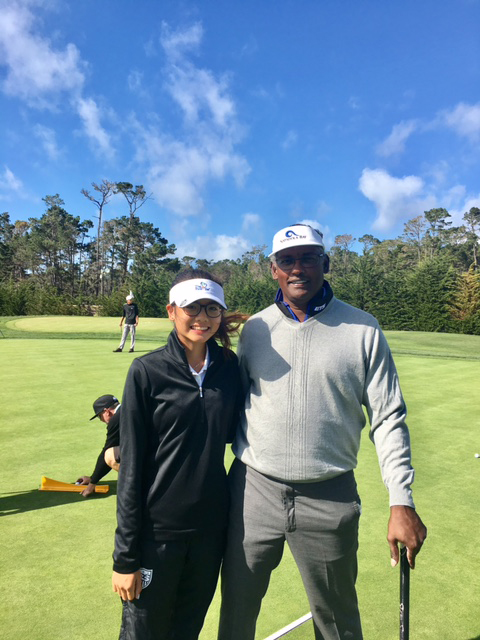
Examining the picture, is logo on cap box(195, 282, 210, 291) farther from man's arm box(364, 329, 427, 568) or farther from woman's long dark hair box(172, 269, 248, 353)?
man's arm box(364, 329, 427, 568)

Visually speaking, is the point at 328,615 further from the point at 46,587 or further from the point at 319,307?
the point at 46,587

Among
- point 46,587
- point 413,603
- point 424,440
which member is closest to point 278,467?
point 413,603

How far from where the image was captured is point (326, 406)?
2.31 meters

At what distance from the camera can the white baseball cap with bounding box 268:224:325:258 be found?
2.46m

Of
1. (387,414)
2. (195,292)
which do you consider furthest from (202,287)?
(387,414)

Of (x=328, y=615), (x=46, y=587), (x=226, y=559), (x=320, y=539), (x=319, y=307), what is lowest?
(x=46, y=587)

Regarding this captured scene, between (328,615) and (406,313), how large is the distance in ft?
116

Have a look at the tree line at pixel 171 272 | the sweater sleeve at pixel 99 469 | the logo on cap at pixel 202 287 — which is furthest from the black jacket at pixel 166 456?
the tree line at pixel 171 272

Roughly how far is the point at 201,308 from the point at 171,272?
224 feet

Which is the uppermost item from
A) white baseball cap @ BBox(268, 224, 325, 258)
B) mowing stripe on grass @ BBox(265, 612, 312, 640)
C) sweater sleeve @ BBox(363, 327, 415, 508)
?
white baseball cap @ BBox(268, 224, 325, 258)

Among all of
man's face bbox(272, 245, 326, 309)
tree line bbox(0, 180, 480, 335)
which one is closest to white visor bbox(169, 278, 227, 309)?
man's face bbox(272, 245, 326, 309)

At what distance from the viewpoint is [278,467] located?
90.8 inches

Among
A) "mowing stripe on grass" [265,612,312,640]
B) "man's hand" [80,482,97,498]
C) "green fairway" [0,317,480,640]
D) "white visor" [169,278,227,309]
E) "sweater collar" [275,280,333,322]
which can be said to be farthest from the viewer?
"man's hand" [80,482,97,498]

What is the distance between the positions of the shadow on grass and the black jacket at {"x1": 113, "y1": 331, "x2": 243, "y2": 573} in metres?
2.66
